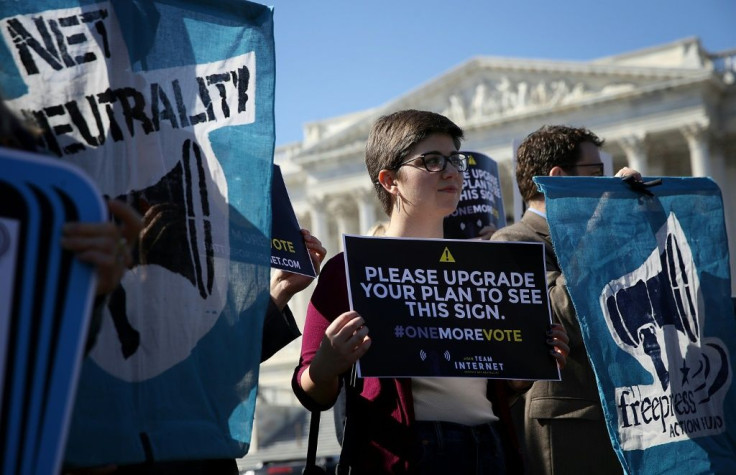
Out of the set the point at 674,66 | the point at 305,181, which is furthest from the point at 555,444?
the point at 305,181

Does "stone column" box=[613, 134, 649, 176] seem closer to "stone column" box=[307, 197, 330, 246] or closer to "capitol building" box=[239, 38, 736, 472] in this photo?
"capitol building" box=[239, 38, 736, 472]

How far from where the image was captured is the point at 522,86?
40938 mm

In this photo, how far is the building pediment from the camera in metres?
37.4

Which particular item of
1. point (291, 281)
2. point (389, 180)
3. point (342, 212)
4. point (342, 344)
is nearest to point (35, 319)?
point (342, 344)

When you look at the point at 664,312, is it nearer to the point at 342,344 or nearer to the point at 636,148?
the point at 342,344

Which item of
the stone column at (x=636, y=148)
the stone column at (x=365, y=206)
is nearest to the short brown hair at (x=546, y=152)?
the stone column at (x=636, y=148)

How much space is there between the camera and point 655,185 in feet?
12.2

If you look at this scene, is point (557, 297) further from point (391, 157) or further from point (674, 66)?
point (674, 66)

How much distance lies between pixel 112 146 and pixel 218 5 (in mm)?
558

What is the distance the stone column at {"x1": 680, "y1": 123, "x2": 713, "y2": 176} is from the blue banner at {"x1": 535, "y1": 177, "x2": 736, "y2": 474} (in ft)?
112

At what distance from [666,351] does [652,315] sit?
0.44 feet

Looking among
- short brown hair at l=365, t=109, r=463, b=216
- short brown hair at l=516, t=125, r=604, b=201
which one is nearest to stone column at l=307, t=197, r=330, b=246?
short brown hair at l=516, t=125, r=604, b=201

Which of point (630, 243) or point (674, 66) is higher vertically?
point (674, 66)

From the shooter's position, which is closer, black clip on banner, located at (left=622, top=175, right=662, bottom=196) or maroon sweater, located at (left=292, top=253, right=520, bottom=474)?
maroon sweater, located at (left=292, top=253, right=520, bottom=474)
